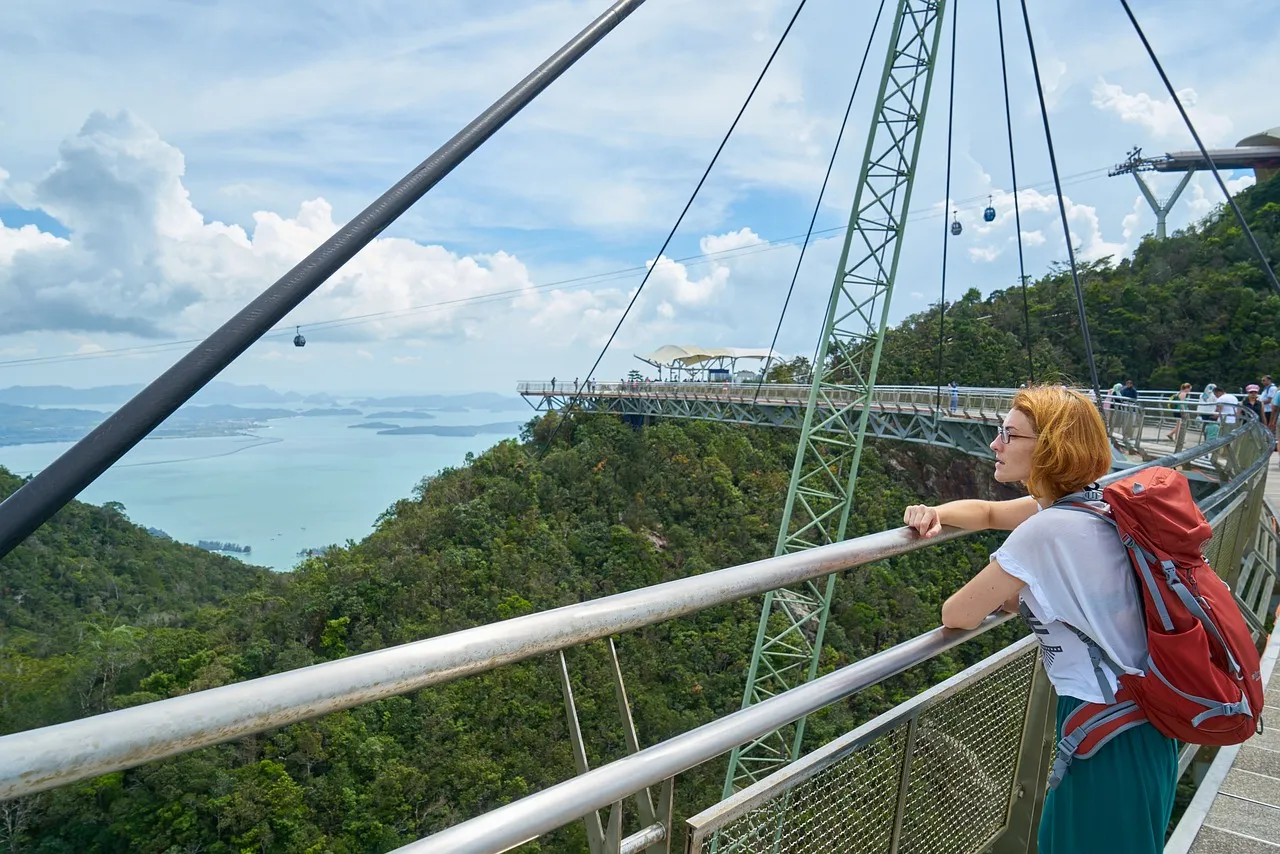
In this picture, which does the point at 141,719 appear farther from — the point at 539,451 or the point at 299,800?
the point at 539,451

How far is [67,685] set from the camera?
53.3ft

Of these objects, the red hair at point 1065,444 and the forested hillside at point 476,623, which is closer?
the red hair at point 1065,444

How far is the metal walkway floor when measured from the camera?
2.05 metres

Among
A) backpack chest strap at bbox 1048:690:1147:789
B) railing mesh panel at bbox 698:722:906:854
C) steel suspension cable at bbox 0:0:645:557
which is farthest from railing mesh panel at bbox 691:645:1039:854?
steel suspension cable at bbox 0:0:645:557

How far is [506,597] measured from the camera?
810 inches

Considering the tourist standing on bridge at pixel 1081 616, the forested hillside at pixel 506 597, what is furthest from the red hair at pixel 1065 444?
the forested hillside at pixel 506 597

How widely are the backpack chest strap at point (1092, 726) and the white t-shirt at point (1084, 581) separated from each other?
0.07ft

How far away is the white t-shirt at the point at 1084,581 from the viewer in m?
1.09

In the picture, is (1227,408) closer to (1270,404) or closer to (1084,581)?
(1270,404)

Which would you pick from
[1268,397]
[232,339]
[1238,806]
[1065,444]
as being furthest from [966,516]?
[1268,397]

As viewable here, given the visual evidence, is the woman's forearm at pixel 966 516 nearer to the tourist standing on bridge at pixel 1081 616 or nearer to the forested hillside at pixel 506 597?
the tourist standing on bridge at pixel 1081 616

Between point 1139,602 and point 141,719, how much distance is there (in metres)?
1.21

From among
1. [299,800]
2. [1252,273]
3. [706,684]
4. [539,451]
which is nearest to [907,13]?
[706,684]

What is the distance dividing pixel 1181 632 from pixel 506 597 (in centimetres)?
2047
